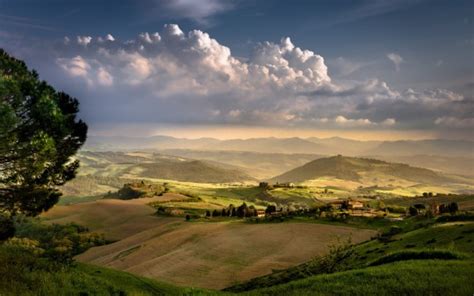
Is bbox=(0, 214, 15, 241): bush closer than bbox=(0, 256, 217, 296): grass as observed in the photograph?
No

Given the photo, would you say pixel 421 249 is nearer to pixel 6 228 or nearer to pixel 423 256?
pixel 423 256

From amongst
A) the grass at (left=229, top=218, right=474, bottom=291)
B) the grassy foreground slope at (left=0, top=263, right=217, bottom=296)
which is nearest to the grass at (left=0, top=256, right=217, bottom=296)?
the grassy foreground slope at (left=0, top=263, right=217, bottom=296)

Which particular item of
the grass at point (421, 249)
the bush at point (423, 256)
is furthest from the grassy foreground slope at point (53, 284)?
the grass at point (421, 249)

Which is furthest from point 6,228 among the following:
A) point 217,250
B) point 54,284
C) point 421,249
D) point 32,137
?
point 217,250

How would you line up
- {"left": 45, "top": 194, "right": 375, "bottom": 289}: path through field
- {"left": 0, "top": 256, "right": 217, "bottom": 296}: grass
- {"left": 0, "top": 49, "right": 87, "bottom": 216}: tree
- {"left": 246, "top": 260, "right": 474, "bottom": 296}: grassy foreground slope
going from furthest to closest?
{"left": 45, "top": 194, "right": 375, "bottom": 289}: path through field, {"left": 0, "top": 49, "right": 87, "bottom": 216}: tree, {"left": 0, "top": 256, "right": 217, "bottom": 296}: grass, {"left": 246, "top": 260, "right": 474, "bottom": 296}: grassy foreground slope

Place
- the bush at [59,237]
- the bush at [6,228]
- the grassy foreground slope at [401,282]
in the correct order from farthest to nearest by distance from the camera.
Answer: the bush at [59,237] → the bush at [6,228] → the grassy foreground slope at [401,282]

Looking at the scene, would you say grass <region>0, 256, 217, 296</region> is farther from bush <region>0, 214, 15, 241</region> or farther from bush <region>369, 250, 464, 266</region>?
bush <region>369, 250, 464, 266</region>

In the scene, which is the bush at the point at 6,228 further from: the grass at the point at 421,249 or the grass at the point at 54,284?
the grass at the point at 421,249
